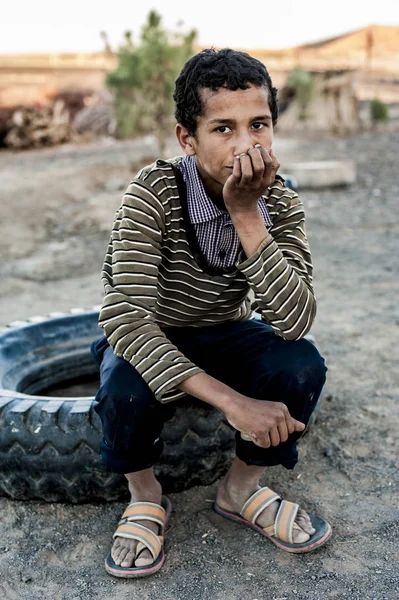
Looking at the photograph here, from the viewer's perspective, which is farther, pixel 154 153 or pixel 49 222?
pixel 154 153

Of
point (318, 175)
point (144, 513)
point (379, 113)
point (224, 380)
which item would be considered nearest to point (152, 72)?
point (318, 175)

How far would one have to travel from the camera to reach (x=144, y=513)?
2027 millimetres

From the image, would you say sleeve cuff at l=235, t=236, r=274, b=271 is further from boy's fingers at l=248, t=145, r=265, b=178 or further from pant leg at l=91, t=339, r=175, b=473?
pant leg at l=91, t=339, r=175, b=473

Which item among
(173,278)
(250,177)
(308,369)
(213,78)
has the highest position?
(213,78)

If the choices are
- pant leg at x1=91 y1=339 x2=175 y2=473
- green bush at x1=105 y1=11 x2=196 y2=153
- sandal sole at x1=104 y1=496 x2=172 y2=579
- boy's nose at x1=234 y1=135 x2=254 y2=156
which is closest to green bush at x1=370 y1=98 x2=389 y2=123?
green bush at x1=105 y1=11 x2=196 y2=153

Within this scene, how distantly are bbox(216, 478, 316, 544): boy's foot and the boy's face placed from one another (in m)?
1.03

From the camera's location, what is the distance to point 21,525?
2158mm

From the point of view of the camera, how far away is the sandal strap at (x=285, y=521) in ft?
6.57

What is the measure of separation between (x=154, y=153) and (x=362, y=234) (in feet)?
25.2

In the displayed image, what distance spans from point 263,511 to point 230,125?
4.01 feet

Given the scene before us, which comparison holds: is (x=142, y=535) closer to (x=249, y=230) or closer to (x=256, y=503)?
(x=256, y=503)

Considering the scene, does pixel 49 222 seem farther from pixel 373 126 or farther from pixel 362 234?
pixel 373 126

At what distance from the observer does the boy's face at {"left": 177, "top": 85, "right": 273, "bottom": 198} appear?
6.09 feet

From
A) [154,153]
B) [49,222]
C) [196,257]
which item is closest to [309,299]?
[196,257]
